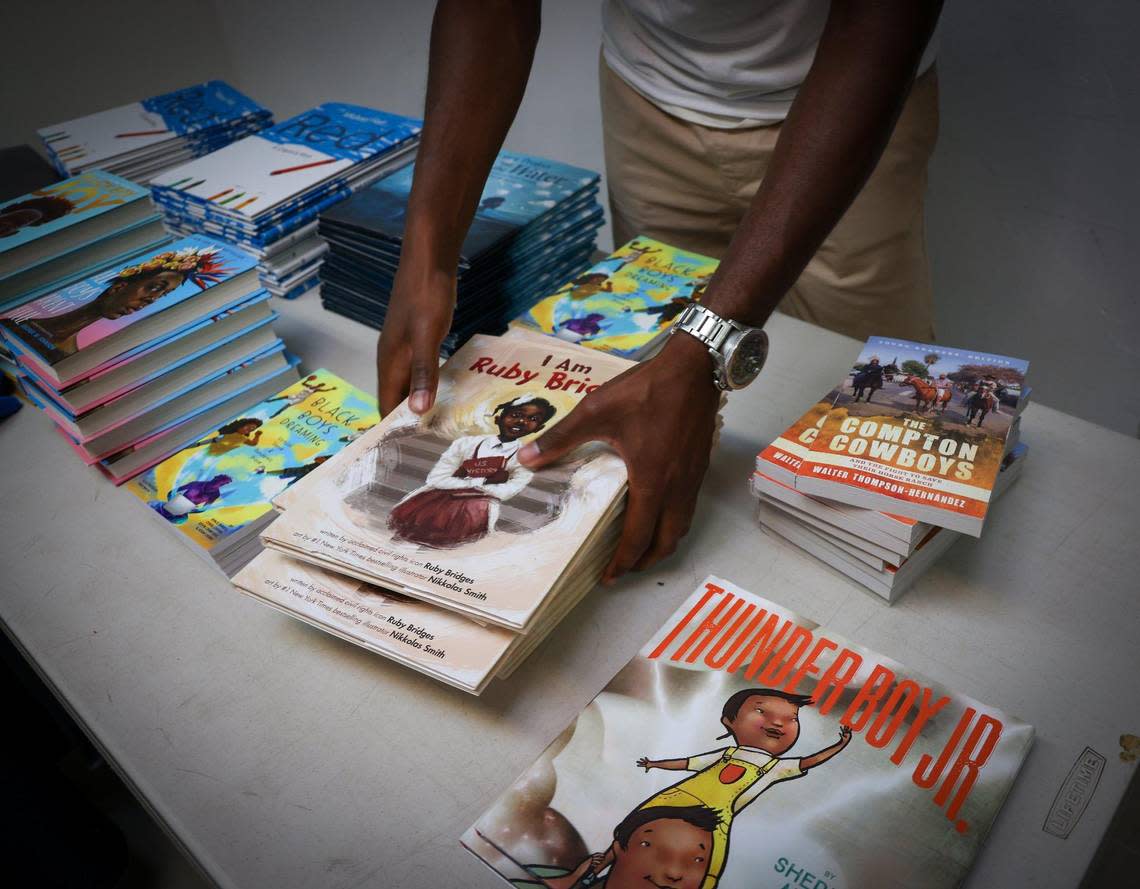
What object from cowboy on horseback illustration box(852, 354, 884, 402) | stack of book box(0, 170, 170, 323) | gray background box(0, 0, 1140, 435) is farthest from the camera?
gray background box(0, 0, 1140, 435)

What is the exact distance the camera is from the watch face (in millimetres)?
796


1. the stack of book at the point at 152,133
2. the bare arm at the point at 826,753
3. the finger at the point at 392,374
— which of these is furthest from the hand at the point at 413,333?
the stack of book at the point at 152,133

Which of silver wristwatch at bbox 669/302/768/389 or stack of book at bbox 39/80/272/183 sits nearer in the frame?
silver wristwatch at bbox 669/302/768/389

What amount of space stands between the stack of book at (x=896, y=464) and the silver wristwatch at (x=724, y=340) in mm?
87

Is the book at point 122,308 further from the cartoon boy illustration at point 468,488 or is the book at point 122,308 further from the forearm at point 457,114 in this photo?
the cartoon boy illustration at point 468,488

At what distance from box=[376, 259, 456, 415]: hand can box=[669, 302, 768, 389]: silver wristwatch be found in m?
0.31

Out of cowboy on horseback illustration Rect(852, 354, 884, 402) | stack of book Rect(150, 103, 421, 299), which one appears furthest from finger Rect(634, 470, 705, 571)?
stack of book Rect(150, 103, 421, 299)

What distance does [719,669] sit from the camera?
2.39 feet

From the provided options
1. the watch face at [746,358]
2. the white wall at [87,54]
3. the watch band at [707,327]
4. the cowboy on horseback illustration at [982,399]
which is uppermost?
the watch band at [707,327]

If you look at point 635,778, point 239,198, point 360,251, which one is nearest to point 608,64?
point 360,251

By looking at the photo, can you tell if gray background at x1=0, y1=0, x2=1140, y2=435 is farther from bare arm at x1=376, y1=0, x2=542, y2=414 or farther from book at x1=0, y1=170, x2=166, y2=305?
book at x1=0, y1=170, x2=166, y2=305

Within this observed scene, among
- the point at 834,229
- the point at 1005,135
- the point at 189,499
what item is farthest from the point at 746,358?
the point at 1005,135

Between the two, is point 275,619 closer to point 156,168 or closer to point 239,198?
point 239,198

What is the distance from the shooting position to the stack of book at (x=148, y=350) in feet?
3.26
